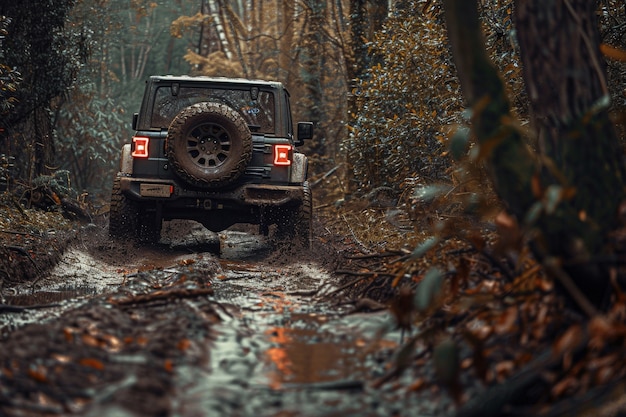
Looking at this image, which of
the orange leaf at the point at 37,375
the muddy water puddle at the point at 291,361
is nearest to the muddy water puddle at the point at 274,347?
the muddy water puddle at the point at 291,361

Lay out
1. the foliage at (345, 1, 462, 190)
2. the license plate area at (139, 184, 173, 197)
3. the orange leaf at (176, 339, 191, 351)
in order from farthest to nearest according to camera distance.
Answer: the foliage at (345, 1, 462, 190) < the license plate area at (139, 184, 173, 197) < the orange leaf at (176, 339, 191, 351)

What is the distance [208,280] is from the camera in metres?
7.18

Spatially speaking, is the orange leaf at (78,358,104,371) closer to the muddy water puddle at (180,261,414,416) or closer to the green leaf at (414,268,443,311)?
the muddy water puddle at (180,261,414,416)

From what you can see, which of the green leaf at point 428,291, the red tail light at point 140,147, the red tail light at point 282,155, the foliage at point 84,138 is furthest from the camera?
the foliage at point 84,138

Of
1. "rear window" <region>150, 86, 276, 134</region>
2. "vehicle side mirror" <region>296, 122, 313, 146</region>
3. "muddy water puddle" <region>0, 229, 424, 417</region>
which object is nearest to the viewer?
"muddy water puddle" <region>0, 229, 424, 417</region>

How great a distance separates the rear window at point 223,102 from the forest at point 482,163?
5.92 feet

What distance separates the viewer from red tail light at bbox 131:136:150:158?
953 cm

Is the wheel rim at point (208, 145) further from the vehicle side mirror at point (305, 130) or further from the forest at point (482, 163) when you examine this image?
the forest at point (482, 163)

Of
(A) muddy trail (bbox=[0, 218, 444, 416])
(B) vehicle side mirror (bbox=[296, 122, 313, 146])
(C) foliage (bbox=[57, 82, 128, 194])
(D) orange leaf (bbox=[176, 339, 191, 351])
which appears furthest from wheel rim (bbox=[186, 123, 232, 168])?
(C) foliage (bbox=[57, 82, 128, 194])

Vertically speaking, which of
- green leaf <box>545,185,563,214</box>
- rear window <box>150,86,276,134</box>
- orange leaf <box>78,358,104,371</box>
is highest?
rear window <box>150,86,276,134</box>

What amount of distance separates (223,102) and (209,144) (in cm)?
96

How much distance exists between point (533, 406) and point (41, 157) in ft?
44.2

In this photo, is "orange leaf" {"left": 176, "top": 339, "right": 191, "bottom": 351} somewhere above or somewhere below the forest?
below

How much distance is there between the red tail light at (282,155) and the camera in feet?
31.7
